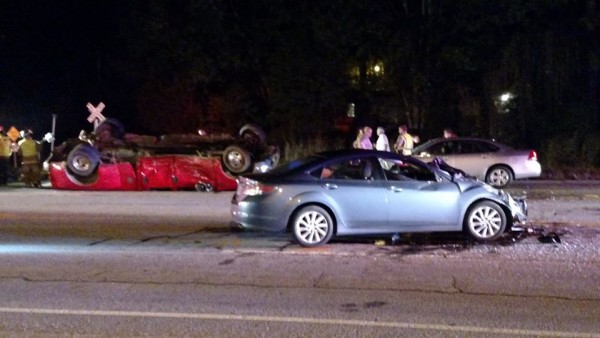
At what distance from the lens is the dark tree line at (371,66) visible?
3041 cm

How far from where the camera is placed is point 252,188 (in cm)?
1184

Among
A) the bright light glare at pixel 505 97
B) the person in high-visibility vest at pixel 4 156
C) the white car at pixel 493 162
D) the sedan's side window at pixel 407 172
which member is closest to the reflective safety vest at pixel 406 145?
the white car at pixel 493 162

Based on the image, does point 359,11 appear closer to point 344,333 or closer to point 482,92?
point 482,92

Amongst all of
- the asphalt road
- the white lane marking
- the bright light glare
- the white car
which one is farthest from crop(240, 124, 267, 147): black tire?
the white lane marking

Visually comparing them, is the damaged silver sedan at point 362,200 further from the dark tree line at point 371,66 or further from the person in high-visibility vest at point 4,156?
the dark tree line at point 371,66

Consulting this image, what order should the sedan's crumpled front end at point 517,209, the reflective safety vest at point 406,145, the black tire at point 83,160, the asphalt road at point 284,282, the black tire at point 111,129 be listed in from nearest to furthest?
1. the asphalt road at point 284,282
2. the sedan's crumpled front end at point 517,209
3. the reflective safety vest at point 406,145
4. the black tire at point 83,160
5. the black tire at point 111,129

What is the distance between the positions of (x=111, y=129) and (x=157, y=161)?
2666mm

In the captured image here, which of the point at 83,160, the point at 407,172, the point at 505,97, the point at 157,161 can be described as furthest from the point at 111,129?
the point at 505,97

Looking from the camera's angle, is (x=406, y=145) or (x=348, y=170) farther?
(x=406, y=145)

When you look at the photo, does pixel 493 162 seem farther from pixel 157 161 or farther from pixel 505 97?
pixel 505 97

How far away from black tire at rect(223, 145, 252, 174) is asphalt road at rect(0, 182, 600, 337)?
6062mm

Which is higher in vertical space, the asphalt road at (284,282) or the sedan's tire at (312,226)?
the sedan's tire at (312,226)

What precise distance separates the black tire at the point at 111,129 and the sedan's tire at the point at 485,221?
13113mm

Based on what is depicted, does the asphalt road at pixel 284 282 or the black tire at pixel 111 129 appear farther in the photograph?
the black tire at pixel 111 129
